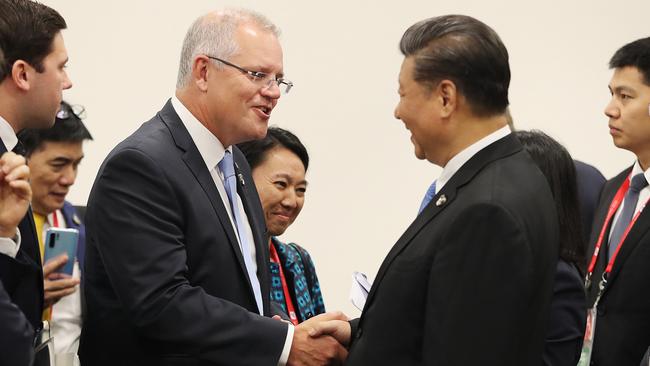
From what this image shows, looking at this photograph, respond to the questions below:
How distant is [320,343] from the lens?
105 inches

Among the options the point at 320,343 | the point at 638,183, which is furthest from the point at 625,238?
the point at 320,343

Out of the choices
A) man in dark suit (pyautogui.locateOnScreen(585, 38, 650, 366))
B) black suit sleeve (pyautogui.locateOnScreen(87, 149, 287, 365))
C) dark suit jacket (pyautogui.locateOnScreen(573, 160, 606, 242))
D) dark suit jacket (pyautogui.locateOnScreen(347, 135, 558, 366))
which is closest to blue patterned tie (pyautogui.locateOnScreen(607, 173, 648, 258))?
man in dark suit (pyautogui.locateOnScreen(585, 38, 650, 366))

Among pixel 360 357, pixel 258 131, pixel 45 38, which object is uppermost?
pixel 45 38

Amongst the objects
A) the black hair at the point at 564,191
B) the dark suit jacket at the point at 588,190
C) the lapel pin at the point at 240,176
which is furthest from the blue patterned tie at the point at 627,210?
the lapel pin at the point at 240,176

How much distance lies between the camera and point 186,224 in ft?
8.45

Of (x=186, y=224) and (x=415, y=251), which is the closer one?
(x=415, y=251)

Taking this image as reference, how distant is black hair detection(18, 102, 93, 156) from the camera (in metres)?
3.65

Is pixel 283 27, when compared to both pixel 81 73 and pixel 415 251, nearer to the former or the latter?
pixel 81 73

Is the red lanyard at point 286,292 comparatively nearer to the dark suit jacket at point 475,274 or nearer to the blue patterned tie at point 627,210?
the dark suit jacket at point 475,274

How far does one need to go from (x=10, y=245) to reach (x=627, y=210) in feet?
8.65

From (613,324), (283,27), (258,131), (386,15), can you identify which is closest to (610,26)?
(386,15)

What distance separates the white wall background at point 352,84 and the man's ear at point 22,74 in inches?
110

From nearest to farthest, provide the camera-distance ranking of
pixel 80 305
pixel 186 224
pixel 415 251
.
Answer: pixel 415 251
pixel 186 224
pixel 80 305

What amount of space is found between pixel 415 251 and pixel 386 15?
3.43 m
